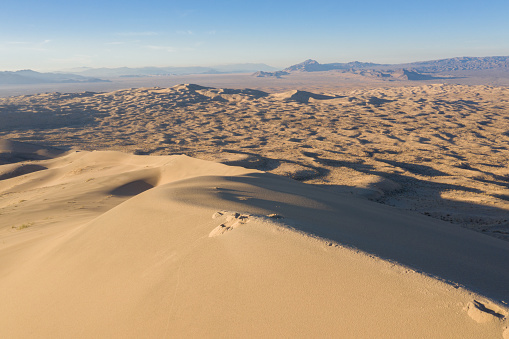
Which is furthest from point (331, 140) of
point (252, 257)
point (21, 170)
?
point (252, 257)

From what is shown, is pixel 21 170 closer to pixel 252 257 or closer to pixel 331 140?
pixel 252 257

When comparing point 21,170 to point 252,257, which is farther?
point 21,170

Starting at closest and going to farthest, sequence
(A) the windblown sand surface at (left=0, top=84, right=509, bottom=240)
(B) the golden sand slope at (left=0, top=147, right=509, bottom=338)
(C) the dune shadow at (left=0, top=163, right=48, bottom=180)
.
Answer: (B) the golden sand slope at (left=0, top=147, right=509, bottom=338), (A) the windblown sand surface at (left=0, top=84, right=509, bottom=240), (C) the dune shadow at (left=0, top=163, right=48, bottom=180)

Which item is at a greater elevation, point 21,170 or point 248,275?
point 248,275

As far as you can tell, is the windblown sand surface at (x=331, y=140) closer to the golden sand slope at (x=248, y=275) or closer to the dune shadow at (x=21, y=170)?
the golden sand slope at (x=248, y=275)

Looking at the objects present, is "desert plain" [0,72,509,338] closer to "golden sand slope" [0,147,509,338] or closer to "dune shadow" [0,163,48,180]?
"golden sand slope" [0,147,509,338]

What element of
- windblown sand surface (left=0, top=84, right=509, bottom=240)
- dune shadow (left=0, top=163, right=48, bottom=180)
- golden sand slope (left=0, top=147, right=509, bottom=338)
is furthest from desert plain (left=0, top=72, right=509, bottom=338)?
dune shadow (left=0, top=163, right=48, bottom=180)

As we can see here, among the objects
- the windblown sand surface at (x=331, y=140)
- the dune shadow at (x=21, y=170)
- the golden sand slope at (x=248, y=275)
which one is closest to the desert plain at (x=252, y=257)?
the golden sand slope at (x=248, y=275)
